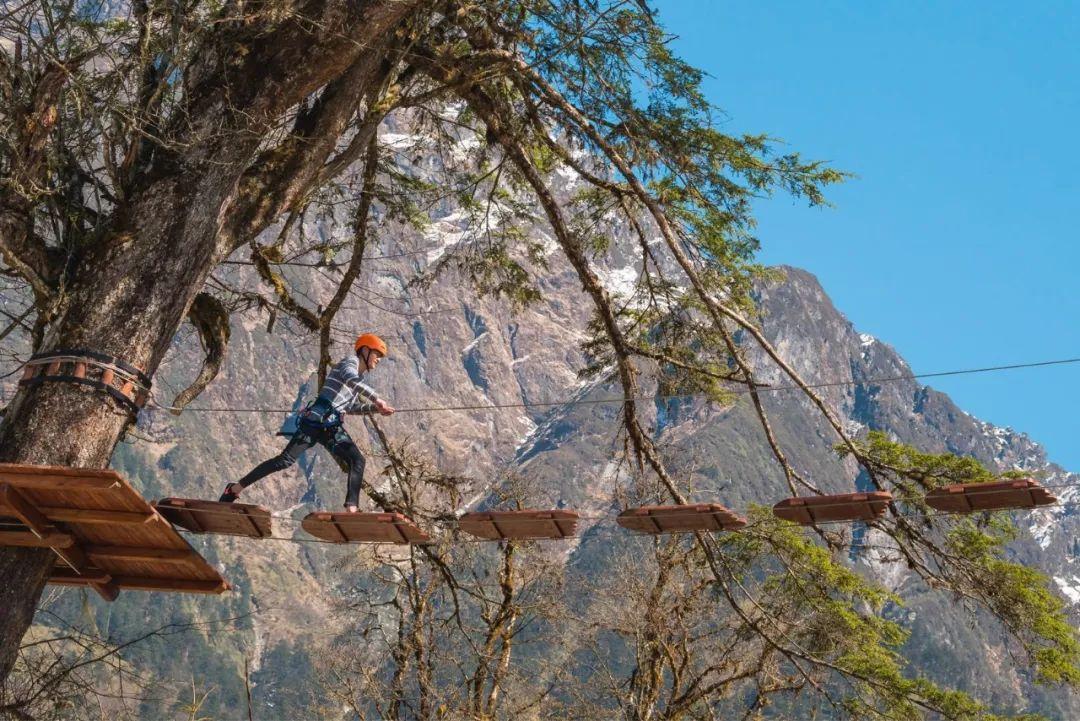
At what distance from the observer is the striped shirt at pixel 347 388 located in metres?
7.11

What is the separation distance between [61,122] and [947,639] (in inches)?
7772

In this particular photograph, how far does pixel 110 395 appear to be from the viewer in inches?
225

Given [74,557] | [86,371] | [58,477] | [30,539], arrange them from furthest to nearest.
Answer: [74,557] < [86,371] < [30,539] < [58,477]

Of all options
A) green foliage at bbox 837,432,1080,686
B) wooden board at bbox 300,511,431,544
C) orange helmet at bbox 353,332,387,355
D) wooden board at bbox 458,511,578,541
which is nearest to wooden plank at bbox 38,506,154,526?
wooden board at bbox 300,511,431,544

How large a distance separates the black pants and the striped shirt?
0.50 ft

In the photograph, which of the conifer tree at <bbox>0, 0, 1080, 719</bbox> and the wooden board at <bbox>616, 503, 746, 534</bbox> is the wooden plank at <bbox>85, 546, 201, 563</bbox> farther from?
the wooden board at <bbox>616, 503, 746, 534</bbox>

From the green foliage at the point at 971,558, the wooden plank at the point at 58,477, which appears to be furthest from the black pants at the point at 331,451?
the green foliage at the point at 971,558

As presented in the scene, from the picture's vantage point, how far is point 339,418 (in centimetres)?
716

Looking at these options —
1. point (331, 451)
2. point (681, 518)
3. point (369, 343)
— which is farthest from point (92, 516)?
point (681, 518)

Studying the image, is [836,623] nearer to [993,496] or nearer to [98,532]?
[993,496]

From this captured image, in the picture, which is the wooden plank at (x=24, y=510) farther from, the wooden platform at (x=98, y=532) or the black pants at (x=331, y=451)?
the black pants at (x=331, y=451)

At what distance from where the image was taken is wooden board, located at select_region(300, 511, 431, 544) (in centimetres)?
620

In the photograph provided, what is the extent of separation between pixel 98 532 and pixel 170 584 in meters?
0.90

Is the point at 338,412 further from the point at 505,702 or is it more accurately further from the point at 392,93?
the point at 505,702
